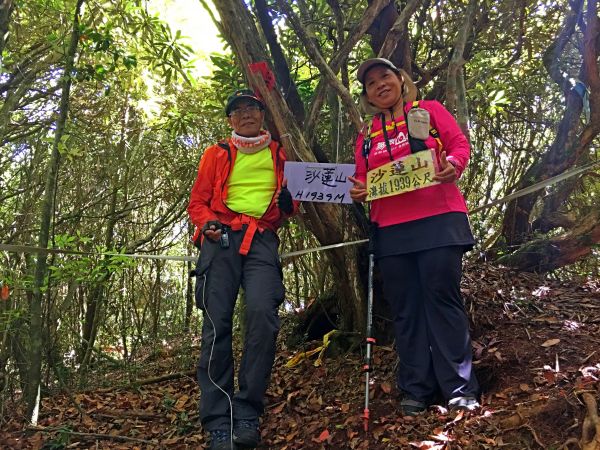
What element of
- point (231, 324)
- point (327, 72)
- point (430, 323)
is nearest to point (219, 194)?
point (231, 324)

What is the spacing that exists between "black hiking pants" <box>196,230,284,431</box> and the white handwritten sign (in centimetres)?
40

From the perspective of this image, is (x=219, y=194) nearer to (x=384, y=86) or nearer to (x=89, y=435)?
(x=384, y=86)

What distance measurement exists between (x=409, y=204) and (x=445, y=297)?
0.57 metres

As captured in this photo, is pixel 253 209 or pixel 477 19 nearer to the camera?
pixel 253 209

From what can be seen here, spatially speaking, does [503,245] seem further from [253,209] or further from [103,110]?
[103,110]

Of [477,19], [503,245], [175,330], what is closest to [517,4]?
[477,19]

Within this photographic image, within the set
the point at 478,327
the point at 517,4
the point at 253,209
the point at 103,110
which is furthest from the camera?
the point at 103,110

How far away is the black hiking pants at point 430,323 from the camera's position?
278 cm

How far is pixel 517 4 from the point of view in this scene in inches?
180

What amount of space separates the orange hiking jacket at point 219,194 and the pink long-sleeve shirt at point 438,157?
2.02ft

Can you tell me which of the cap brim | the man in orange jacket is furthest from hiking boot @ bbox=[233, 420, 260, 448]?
the cap brim

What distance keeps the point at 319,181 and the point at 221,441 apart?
164 centimetres

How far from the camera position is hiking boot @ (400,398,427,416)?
282 centimetres

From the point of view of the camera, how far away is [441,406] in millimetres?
2816
